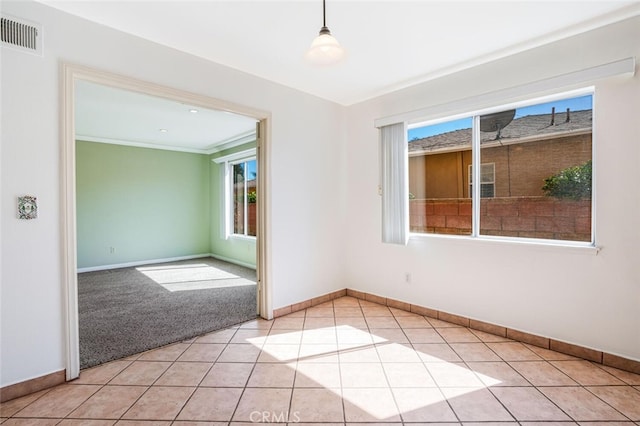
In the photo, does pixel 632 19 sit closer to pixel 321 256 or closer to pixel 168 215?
pixel 321 256

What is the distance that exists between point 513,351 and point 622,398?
689 mm

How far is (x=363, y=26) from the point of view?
90.4 inches

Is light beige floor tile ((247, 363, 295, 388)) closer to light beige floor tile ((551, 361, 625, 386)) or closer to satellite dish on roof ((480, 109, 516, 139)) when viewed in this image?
light beige floor tile ((551, 361, 625, 386))

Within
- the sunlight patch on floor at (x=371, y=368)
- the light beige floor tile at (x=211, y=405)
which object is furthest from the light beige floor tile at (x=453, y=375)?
the light beige floor tile at (x=211, y=405)

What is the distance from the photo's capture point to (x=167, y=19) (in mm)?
2203

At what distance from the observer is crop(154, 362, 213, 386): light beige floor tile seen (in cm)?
211

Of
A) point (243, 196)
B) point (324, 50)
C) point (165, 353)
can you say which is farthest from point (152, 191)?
point (324, 50)

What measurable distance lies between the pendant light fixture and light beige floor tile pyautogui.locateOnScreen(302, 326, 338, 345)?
89.2 inches

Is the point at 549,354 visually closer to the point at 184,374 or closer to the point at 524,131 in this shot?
the point at 524,131

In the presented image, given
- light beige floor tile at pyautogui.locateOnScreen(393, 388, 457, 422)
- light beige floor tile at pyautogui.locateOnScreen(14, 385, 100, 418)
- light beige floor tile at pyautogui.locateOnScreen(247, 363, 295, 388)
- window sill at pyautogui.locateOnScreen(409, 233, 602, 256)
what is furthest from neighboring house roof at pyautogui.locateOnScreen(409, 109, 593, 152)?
light beige floor tile at pyautogui.locateOnScreen(14, 385, 100, 418)

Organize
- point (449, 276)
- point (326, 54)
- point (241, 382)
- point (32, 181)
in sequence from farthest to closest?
point (449, 276)
point (241, 382)
point (32, 181)
point (326, 54)

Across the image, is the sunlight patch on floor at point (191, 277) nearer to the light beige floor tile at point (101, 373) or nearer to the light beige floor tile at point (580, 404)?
the light beige floor tile at point (101, 373)

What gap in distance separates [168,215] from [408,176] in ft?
17.6

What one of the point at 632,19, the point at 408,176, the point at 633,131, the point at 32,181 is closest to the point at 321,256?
the point at 408,176
